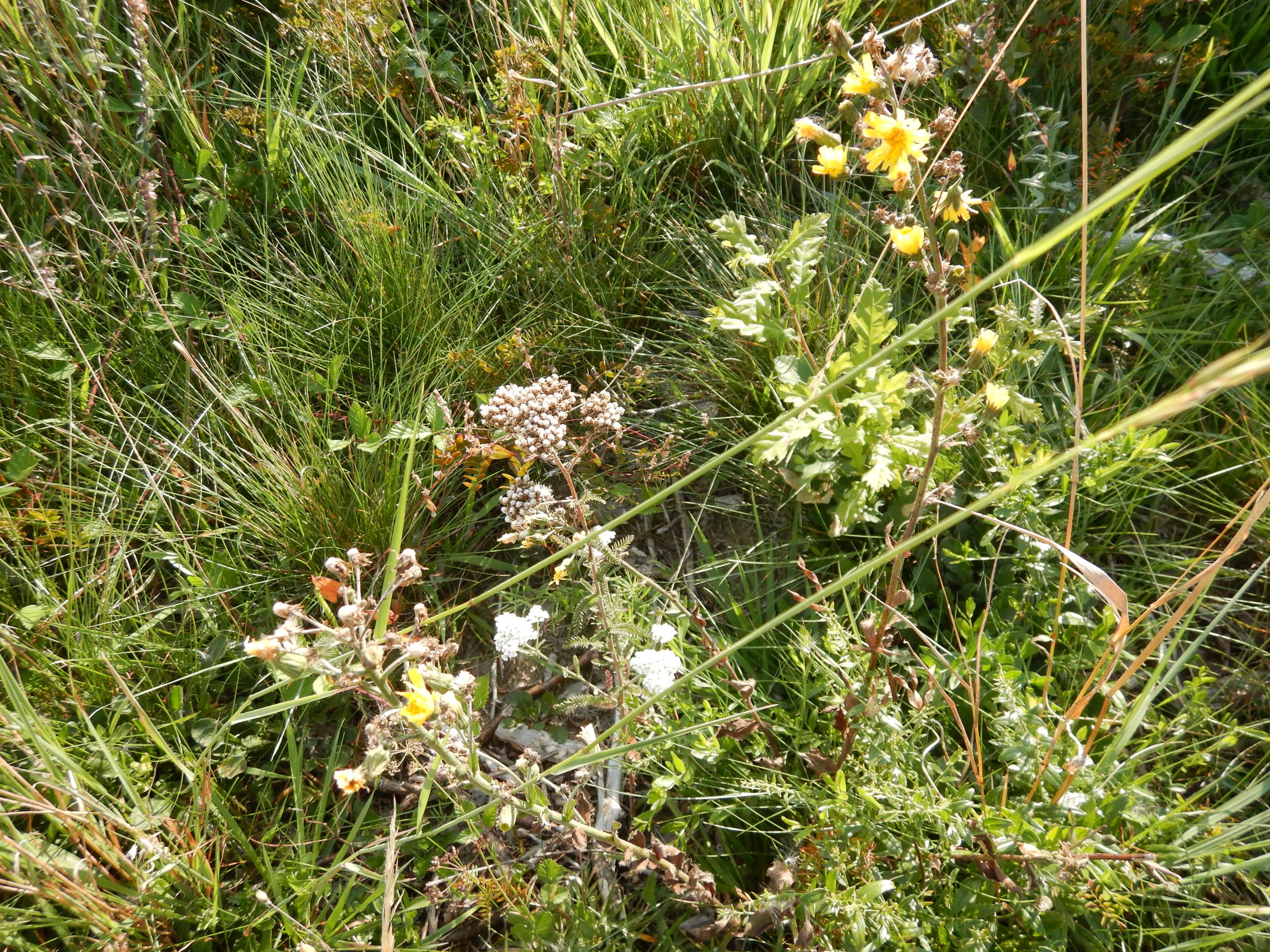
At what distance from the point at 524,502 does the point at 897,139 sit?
1.14 m

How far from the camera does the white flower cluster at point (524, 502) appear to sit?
70.2 inches

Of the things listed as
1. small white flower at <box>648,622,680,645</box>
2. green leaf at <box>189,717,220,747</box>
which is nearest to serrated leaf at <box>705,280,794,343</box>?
small white flower at <box>648,622,680,645</box>

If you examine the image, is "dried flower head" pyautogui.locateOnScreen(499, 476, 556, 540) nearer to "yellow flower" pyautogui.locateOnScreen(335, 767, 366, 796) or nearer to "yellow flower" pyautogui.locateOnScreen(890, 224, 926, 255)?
"yellow flower" pyautogui.locateOnScreen(335, 767, 366, 796)

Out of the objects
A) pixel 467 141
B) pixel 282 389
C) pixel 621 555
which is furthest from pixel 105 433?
pixel 621 555

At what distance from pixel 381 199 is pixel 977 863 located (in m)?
2.29

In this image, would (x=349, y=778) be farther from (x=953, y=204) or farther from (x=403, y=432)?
(x=953, y=204)

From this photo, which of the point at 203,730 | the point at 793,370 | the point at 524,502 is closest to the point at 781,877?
the point at 524,502

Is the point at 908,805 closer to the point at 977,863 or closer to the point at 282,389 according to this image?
the point at 977,863

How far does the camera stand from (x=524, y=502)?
6.61ft

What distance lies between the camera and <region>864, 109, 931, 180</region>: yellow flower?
1.27 metres

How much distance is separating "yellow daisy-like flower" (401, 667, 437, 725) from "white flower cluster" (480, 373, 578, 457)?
75 cm

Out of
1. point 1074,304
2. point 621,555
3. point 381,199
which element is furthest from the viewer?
point 381,199

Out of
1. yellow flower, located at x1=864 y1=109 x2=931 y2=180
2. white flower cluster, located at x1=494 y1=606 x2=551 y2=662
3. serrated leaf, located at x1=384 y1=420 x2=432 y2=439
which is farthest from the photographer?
serrated leaf, located at x1=384 y1=420 x2=432 y2=439

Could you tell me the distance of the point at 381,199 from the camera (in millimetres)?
2529
